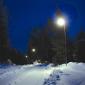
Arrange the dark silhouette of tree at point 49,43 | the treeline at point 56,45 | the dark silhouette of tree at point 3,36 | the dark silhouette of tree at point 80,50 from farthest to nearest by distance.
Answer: the dark silhouette of tree at point 3,36 → the dark silhouette of tree at point 80,50 → the treeline at point 56,45 → the dark silhouette of tree at point 49,43

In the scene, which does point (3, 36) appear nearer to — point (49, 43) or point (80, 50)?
point (49, 43)

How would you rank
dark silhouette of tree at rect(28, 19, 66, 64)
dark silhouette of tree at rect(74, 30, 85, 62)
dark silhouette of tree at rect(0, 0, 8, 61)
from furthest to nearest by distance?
dark silhouette of tree at rect(0, 0, 8, 61)
dark silhouette of tree at rect(74, 30, 85, 62)
dark silhouette of tree at rect(28, 19, 66, 64)

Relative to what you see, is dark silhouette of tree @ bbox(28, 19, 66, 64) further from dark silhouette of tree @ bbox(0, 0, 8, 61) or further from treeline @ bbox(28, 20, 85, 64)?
dark silhouette of tree @ bbox(0, 0, 8, 61)

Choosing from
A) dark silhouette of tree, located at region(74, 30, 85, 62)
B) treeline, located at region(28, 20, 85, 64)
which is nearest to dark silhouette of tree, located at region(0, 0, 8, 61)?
treeline, located at region(28, 20, 85, 64)

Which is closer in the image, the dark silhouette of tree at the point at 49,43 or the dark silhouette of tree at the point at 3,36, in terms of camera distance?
the dark silhouette of tree at the point at 49,43

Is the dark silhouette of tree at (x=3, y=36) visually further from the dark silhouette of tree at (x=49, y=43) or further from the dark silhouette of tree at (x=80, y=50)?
the dark silhouette of tree at (x=80, y=50)

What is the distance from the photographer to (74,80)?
52.8 feet

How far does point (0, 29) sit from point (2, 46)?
3.61 metres

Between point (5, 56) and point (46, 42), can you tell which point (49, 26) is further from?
point (5, 56)

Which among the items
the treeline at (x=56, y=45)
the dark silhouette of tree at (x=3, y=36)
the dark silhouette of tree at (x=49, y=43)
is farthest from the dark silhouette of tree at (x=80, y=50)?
the dark silhouette of tree at (x=3, y=36)

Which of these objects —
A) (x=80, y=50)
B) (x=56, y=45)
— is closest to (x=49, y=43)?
(x=80, y=50)

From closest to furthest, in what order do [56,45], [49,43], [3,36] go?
[56,45], [3,36], [49,43]

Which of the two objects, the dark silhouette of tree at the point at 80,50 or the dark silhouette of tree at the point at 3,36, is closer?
the dark silhouette of tree at the point at 80,50

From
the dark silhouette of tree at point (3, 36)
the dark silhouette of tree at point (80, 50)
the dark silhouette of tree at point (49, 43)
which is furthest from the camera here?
the dark silhouette of tree at point (3, 36)
